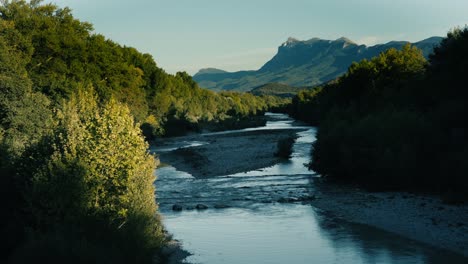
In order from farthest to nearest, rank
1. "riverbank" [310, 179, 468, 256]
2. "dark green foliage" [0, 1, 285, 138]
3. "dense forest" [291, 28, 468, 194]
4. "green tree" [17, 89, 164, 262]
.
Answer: "dark green foliage" [0, 1, 285, 138] → "dense forest" [291, 28, 468, 194] → "riverbank" [310, 179, 468, 256] → "green tree" [17, 89, 164, 262]

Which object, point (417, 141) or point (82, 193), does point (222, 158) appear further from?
point (82, 193)

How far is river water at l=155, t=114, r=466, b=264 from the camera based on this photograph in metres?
20.7

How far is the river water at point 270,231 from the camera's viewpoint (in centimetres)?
2069

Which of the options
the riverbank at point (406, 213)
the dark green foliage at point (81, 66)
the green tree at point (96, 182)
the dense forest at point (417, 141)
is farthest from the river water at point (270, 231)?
the dark green foliage at point (81, 66)

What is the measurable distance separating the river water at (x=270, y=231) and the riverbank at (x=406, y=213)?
2.69 ft

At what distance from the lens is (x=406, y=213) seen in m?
28.1

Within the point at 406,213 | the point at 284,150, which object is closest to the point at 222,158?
the point at 284,150

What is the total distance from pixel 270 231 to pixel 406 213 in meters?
7.59

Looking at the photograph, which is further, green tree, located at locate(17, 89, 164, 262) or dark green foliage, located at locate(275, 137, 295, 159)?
dark green foliage, located at locate(275, 137, 295, 159)

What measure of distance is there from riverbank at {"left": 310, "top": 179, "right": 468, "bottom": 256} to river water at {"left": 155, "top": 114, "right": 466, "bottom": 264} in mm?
820

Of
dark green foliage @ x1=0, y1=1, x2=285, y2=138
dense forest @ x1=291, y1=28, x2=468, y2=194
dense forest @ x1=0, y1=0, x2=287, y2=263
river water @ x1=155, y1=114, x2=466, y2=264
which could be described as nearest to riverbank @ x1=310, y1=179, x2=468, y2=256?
river water @ x1=155, y1=114, x2=466, y2=264

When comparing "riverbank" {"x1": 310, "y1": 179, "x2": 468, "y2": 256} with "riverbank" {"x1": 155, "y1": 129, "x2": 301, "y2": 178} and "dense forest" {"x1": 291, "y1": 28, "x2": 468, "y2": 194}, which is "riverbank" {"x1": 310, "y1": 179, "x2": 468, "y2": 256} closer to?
"dense forest" {"x1": 291, "y1": 28, "x2": 468, "y2": 194}

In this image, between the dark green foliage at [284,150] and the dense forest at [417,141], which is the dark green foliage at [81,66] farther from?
the dense forest at [417,141]

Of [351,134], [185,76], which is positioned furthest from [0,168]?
[185,76]
